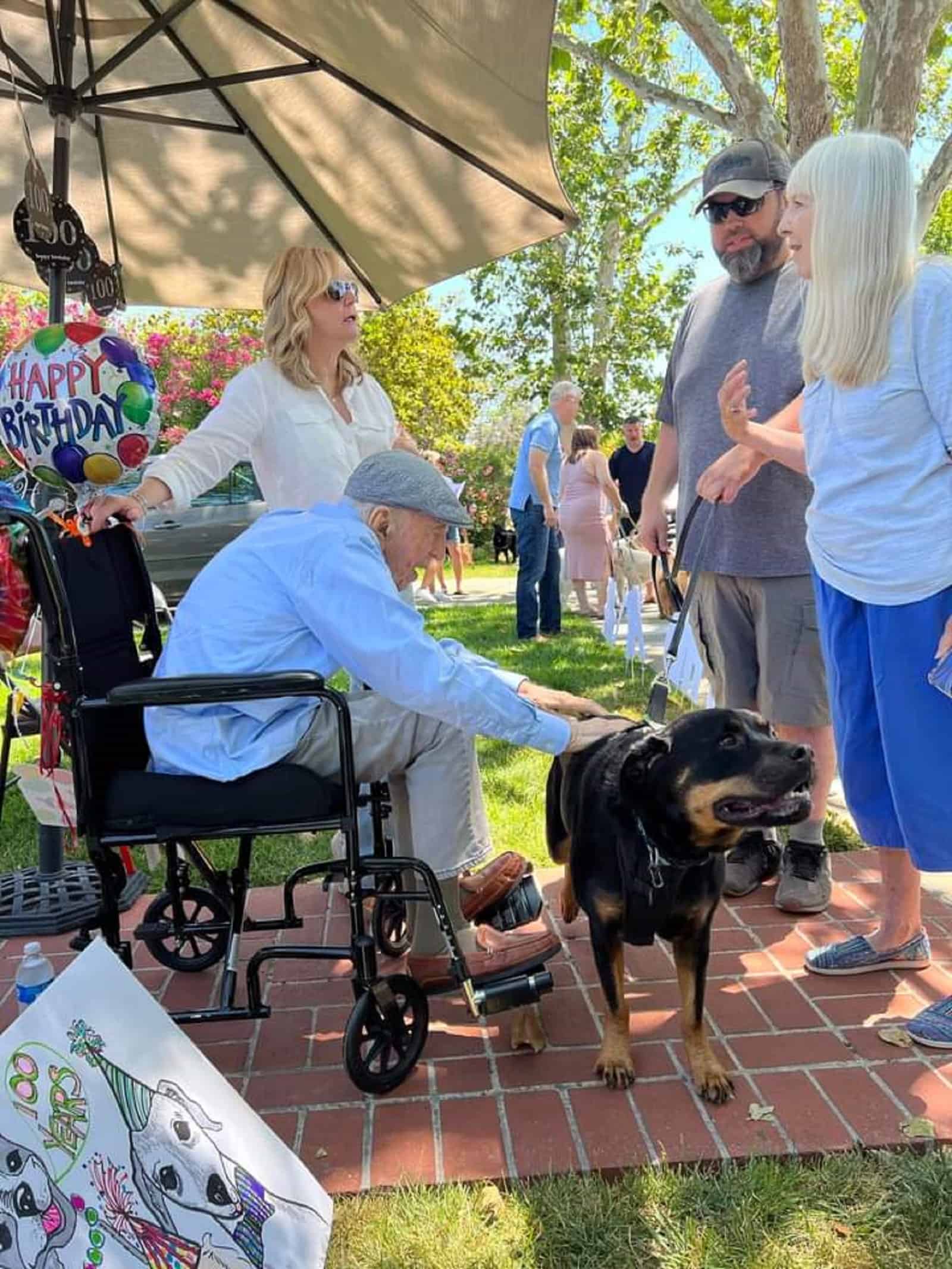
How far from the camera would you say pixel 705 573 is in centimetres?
339

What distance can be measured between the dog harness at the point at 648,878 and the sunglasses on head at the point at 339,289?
6.15 feet

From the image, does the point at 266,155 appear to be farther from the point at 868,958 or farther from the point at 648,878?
the point at 868,958

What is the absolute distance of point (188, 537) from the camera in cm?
1179

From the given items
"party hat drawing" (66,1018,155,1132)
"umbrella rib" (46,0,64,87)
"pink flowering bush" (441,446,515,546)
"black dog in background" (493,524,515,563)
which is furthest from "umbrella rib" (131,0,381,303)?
"pink flowering bush" (441,446,515,546)

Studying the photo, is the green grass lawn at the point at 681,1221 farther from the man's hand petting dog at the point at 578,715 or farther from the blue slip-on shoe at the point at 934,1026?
the man's hand petting dog at the point at 578,715

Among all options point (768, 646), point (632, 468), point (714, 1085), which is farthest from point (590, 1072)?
point (632, 468)

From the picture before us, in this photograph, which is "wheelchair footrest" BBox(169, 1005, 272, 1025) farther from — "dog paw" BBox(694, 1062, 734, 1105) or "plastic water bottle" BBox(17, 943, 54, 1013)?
"dog paw" BBox(694, 1062, 734, 1105)

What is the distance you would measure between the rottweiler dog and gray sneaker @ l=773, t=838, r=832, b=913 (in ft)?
3.16

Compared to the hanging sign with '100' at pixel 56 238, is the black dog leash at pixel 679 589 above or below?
below

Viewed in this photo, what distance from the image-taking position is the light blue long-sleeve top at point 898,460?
2219 millimetres

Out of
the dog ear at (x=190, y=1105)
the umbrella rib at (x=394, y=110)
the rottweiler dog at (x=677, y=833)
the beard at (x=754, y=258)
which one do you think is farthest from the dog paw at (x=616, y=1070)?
the umbrella rib at (x=394, y=110)

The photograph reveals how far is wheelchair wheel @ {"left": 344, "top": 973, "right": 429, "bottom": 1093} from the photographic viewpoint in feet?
7.29

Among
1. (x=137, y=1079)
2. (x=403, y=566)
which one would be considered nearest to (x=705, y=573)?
(x=403, y=566)

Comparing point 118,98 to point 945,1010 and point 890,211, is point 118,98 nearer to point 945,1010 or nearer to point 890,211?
point 890,211
